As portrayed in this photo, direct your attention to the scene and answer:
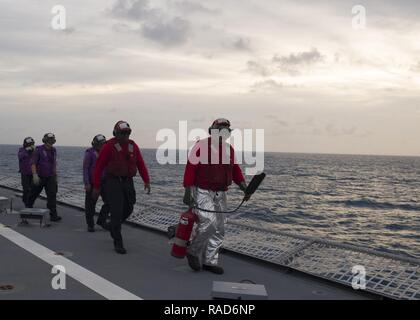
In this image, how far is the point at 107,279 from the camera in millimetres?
4652

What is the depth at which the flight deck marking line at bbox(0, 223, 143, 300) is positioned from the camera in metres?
4.18

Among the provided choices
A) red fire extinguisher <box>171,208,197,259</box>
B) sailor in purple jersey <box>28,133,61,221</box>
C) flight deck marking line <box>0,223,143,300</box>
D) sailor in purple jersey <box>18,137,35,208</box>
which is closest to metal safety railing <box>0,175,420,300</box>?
red fire extinguisher <box>171,208,197,259</box>

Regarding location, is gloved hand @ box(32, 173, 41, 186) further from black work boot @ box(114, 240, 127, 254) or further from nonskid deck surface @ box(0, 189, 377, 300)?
black work boot @ box(114, 240, 127, 254)

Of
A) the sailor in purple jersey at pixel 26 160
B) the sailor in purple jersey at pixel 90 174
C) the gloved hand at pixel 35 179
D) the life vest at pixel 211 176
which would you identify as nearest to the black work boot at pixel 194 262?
the life vest at pixel 211 176

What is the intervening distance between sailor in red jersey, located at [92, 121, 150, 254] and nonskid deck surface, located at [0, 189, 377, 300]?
448 mm

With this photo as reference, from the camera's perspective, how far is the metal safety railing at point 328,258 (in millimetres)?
4434

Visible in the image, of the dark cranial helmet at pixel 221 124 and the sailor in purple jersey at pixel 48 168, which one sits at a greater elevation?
the dark cranial helmet at pixel 221 124

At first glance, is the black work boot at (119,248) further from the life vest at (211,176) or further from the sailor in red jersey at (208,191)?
the life vest at (211,176)

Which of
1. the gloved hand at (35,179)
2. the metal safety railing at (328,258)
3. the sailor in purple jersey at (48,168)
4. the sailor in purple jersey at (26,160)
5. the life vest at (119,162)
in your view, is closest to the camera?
the metal safety railing at (328,258)

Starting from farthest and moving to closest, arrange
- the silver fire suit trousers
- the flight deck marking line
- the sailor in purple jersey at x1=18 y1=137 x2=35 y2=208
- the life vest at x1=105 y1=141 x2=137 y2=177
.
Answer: the sailor in purple jersey at x1=18 y1=137 x2=35 y2=208 → the life vest at x1=105 y1=141 x2=137 y2=177 → the silver fire suit trousers → the flight deck marking line

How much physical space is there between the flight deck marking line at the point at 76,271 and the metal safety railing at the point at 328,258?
199 centimetres

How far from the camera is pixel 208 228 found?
5172 mm
